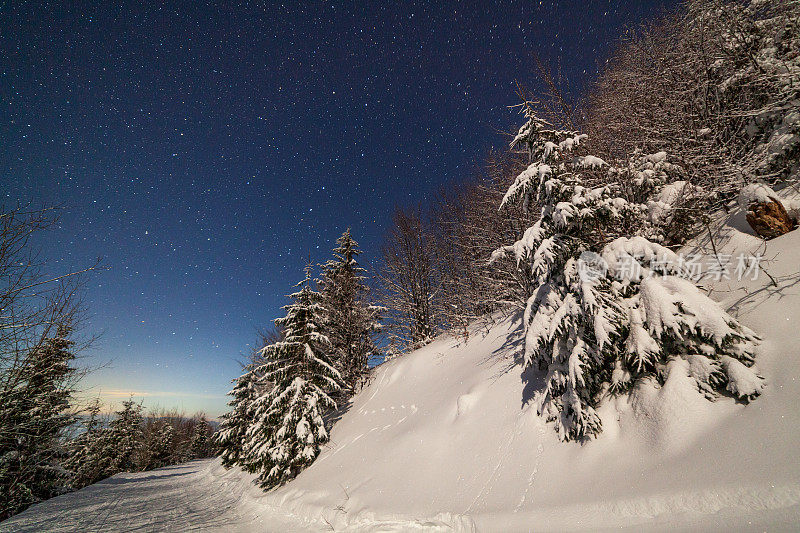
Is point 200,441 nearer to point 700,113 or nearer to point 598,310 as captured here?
point 598,310

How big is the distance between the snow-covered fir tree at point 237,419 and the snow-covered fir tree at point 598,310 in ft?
67.5

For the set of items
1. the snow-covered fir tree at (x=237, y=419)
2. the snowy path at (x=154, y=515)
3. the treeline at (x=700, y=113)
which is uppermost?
the treeline at (x=700, y=113)

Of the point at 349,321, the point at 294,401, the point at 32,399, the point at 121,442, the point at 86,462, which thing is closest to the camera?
the point at 32,399

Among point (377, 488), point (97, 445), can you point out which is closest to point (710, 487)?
point (377, 488)

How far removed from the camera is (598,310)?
14.6 ft

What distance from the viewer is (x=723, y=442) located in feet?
10.6

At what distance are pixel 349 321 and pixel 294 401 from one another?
602 cm

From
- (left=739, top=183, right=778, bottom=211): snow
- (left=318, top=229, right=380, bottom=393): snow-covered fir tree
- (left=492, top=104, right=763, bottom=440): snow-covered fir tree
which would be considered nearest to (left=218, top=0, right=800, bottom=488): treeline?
(left=492, top=104, right=763, bottom=440): snow-covered fir tree

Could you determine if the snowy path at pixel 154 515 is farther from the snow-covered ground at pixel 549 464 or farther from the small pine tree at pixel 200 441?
the small pine tree at pixel 200 441

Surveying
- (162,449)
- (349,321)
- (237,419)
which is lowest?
(162,449)

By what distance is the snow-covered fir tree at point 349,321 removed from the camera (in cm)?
1594

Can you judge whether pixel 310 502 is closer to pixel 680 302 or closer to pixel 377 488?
pixel 377 488

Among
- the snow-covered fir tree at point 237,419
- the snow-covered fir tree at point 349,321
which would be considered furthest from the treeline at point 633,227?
the snow-covered fir tree at point 237,419

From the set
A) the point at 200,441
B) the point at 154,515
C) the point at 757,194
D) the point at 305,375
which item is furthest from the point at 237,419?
the point at 200,441
